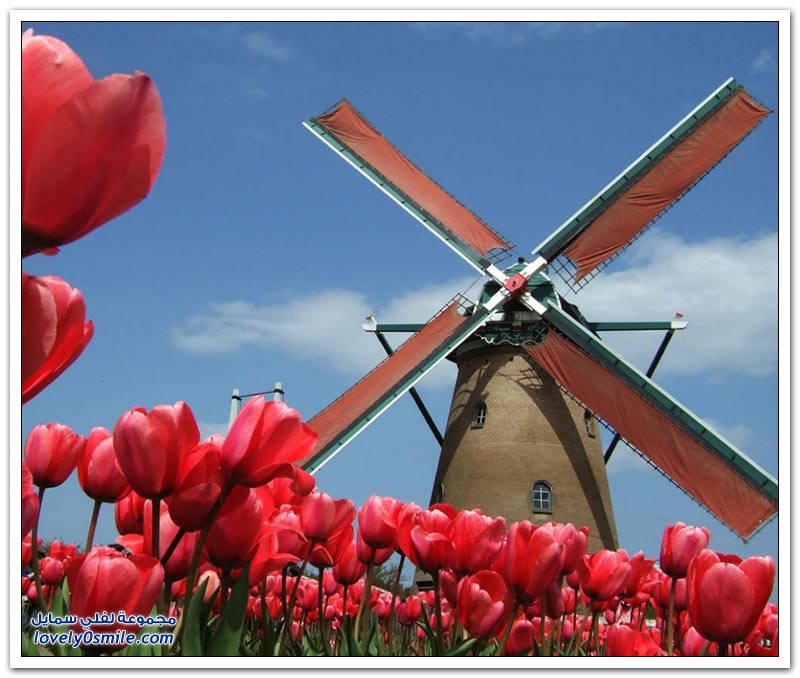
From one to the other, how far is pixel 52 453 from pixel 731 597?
1.83 m

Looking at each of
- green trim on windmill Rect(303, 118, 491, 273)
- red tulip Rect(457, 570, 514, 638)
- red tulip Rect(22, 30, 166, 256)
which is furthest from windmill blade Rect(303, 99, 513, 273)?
red tulip Rect(22, 30, 166, 256)

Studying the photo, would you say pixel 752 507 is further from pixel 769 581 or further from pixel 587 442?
pixel 769 581

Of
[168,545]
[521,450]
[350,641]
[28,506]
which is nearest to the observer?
[28,506]

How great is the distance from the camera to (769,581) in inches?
86.1

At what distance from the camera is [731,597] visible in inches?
84.9

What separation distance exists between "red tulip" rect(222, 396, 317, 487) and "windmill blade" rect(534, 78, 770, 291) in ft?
52.6

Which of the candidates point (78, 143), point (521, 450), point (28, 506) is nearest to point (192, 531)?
point (28, 506)

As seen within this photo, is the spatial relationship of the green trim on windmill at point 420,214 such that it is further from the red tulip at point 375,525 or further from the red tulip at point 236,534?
the red tulip at point 236,534

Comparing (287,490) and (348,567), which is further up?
(287,490)

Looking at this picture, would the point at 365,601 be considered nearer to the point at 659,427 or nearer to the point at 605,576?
the point at 605,576

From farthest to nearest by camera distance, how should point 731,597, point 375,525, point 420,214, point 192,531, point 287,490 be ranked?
point 420,214 < point 375,525 < point 287,490 < point 731,597 < point 192,531

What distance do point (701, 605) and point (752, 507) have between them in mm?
12626

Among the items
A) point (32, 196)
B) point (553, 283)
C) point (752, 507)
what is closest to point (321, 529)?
point (32, 196)

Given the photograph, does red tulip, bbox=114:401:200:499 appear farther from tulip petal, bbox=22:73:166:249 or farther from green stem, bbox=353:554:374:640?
green stem, bbox=353:554:374:640
